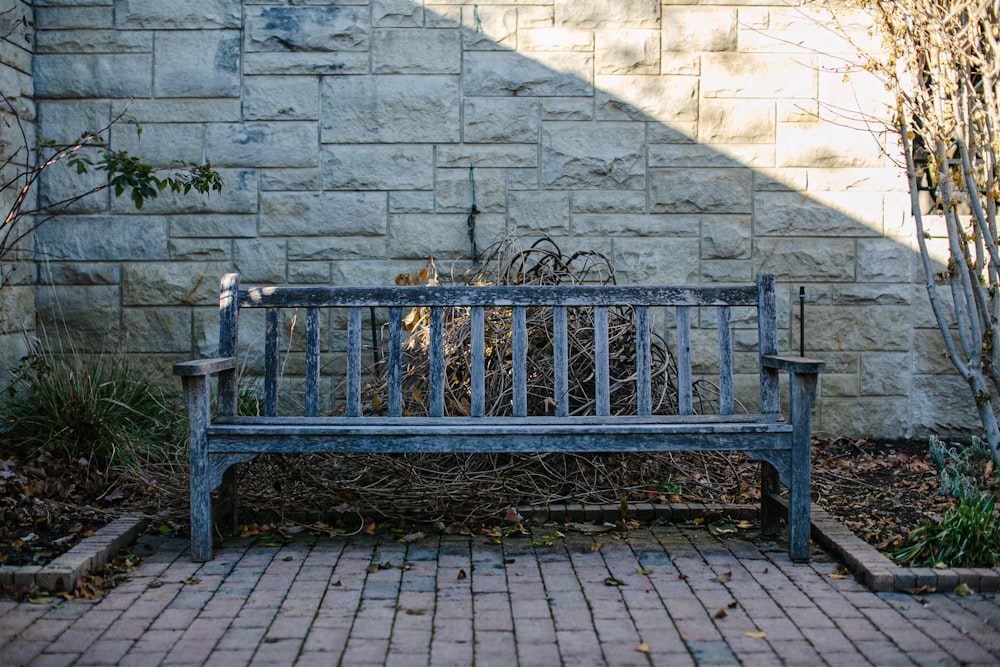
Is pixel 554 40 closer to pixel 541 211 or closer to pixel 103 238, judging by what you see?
pixel 541 211

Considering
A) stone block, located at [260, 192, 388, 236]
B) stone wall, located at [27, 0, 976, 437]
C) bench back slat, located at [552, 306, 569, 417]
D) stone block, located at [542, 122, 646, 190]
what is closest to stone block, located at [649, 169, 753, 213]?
stone wall, located at [27, 0, 976, 437]

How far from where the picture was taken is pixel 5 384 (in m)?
5.36

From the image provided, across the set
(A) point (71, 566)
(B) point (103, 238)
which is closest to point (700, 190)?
(B) point (103, 238)

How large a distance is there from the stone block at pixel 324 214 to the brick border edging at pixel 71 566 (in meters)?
2.34

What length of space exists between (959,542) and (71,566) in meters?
3.30

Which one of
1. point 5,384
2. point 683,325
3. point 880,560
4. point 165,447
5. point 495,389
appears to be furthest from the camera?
point 5,384

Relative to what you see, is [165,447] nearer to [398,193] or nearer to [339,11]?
[398,193]

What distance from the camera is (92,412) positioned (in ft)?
15.8

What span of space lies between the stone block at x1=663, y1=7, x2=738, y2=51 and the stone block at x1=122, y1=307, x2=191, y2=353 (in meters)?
3.39

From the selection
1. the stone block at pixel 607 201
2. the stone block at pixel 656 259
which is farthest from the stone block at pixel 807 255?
the stone block at pixel 607 201

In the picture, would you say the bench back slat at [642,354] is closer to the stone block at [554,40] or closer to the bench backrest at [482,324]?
the bench backrest at [482,324]

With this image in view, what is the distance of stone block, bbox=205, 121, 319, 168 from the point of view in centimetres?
568

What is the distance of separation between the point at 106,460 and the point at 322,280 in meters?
1.65

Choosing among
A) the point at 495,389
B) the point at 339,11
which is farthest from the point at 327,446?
the point at 339,11
